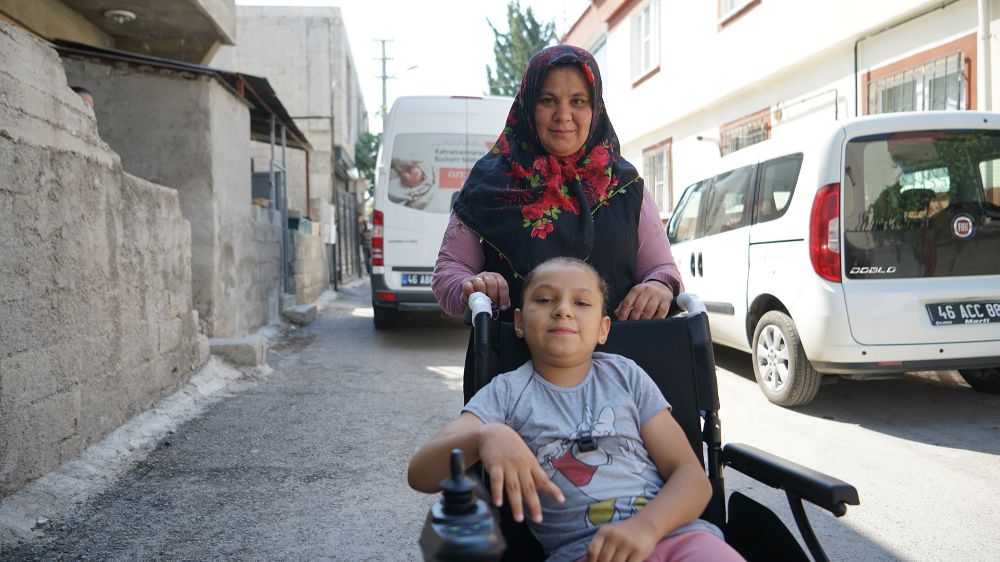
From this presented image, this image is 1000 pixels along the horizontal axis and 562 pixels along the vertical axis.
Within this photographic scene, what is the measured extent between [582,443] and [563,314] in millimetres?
337

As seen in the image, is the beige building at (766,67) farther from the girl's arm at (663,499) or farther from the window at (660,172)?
the girl's arm at (663,499)

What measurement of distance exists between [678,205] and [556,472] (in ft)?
19.7

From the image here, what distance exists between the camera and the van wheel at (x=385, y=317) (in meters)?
9.52

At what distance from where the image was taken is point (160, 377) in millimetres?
5145

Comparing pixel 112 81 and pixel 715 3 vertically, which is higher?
pixel 715 3

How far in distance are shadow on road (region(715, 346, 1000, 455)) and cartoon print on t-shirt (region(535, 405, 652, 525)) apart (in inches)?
132

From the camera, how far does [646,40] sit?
50.1ft

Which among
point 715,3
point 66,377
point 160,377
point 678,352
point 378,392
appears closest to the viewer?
point 678,352

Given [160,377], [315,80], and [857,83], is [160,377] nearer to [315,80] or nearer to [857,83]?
[857,83]

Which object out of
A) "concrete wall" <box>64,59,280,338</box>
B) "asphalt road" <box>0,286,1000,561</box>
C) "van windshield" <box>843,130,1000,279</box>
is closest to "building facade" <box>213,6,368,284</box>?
"concrete wall" <box>64,59,280,338</box>

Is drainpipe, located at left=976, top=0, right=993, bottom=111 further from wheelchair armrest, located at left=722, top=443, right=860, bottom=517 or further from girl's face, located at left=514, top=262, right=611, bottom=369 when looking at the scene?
girl's face, located at left=514, top=262, right=611, bottom=369

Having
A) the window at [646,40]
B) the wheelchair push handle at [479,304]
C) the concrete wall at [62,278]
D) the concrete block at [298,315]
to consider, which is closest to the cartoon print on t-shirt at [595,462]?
the wheelchair push handle at [479,304]

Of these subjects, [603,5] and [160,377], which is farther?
[603,5]

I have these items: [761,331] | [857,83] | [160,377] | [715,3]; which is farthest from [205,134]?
[715,3]
